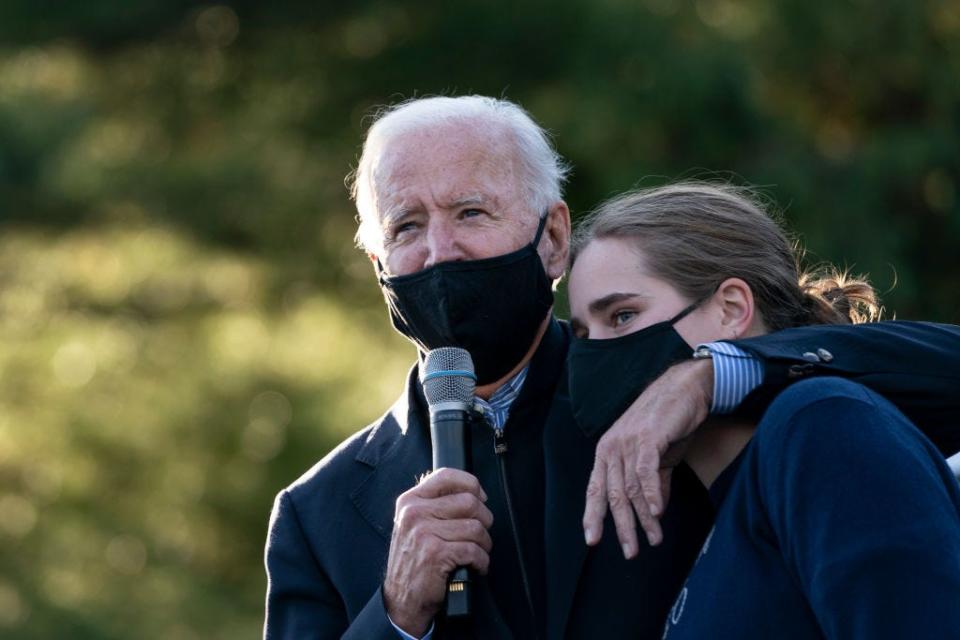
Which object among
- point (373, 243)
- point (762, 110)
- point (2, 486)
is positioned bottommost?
point (373, 243)

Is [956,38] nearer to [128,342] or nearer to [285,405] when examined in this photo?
[285,405]

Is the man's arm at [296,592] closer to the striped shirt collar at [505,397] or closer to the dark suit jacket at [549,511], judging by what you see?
the dark suit jacket at [549,511]

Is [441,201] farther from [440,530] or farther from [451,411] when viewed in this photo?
[440,530]

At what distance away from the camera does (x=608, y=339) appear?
3.18 meters

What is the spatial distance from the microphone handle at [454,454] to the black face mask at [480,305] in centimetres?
45

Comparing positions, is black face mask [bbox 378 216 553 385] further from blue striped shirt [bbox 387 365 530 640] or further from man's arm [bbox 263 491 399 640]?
man's arm [bbox 263 491 399 640]

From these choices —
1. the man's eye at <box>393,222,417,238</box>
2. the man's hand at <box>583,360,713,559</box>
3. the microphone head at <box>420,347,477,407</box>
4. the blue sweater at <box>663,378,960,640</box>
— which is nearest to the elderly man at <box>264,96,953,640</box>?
the man's eye at <box>393,222,417,238</box>

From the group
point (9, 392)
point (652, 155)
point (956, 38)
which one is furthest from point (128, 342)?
point (956, 38)

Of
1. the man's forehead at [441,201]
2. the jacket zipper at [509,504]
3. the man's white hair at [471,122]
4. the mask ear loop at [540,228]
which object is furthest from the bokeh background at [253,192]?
the jacket zipper at [509,504]

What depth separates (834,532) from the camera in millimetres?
2441

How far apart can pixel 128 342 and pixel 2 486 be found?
142cm

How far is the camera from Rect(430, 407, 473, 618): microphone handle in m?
3.00

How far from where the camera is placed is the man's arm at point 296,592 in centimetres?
356

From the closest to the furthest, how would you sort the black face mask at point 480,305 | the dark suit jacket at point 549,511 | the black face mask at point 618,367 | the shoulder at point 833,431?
the shoulder at point 833,431 < the dark suit jacket at point 549,511 < the black face mask at point 618,367 < the black face mask at point 480,305
